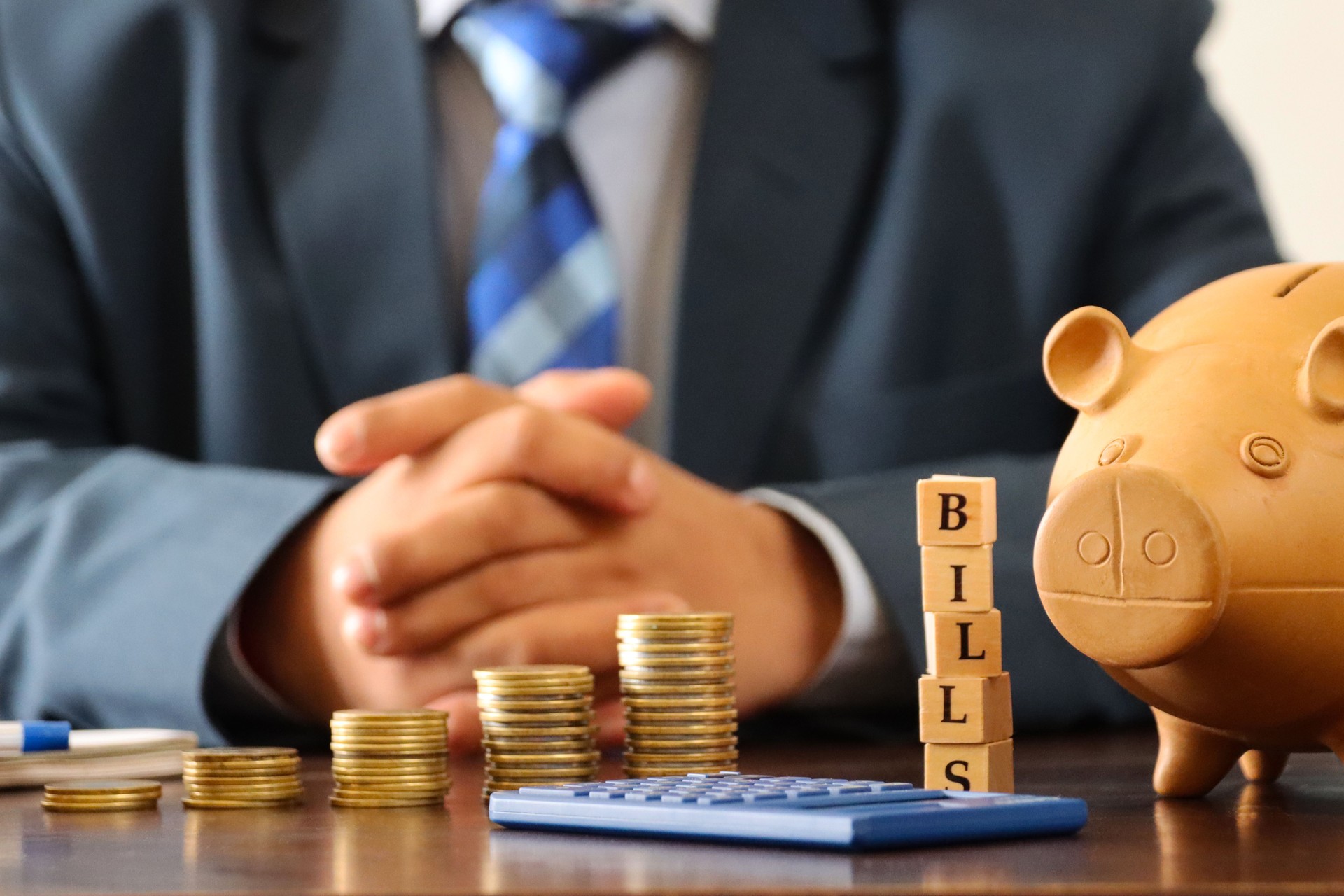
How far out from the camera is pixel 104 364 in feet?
4.88

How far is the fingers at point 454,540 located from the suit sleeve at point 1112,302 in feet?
0.70

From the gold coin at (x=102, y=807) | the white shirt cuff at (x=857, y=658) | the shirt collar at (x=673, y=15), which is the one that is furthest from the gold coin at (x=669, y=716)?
the shirt collar at (x=673, y=15)

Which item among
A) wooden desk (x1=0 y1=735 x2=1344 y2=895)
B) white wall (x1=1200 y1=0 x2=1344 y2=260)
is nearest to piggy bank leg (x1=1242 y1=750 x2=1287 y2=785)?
wooden desk (x1=0 y1=735 x2=1344 y2=895)

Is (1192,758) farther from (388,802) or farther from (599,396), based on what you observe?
(599,396)

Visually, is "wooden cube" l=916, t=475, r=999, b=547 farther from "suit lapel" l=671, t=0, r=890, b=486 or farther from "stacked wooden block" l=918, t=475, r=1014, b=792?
"suit lapel" l=671, t=0, r=890, b=486

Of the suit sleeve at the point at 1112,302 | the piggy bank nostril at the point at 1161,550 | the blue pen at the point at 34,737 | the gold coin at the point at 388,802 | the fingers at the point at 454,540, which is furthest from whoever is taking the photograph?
the suit sleeve at the point at 1112,302

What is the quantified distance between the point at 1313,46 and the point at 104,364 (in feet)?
6.85

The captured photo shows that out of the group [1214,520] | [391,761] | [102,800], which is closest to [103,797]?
[102,800]

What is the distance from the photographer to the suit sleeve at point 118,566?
1015mm

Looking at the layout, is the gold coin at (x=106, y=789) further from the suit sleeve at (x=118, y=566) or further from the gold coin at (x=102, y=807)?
the suit sleeve at (x=118, y=566)

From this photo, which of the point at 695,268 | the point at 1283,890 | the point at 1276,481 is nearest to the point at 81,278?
the point at 695,268

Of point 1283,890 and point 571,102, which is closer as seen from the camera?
point 1283,890

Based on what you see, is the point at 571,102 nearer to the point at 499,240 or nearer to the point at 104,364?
the point at 499,240

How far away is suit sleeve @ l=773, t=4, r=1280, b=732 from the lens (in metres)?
1.01
